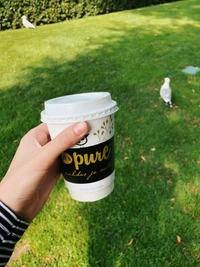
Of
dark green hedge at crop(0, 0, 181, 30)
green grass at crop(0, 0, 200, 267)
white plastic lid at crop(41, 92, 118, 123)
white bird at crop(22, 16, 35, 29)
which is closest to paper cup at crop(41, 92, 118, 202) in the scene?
white plastic lid at crop(41, 92, 118, 123)

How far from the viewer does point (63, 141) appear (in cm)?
118

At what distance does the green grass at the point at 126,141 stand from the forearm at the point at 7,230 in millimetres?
1079

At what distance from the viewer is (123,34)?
314 inches

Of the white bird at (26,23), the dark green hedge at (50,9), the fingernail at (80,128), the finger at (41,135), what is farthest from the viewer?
the dark green hedge at (50,9)

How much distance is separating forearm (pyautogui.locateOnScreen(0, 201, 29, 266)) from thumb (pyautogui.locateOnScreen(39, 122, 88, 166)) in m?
0.26

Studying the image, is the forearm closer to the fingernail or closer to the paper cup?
the paper cup

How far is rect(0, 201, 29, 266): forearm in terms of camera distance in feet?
3.93

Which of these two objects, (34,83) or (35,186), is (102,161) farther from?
(34,83)

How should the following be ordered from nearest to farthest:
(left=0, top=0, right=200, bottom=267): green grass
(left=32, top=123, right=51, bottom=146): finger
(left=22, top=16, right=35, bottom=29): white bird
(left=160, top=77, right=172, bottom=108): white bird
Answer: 1. (left=32, top=123, right=51, bottom=146): finger
2. (left=0, top=0, right=200, bottom=267): green grass
3. (left=160, top=77, right=172, bottom=108): white bird
4. (left=22, top=16, right=35, bottom=29): white bird

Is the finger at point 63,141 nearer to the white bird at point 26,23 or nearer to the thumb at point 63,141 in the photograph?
the thumb at point 63,141

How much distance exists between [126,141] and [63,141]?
7.77 ft

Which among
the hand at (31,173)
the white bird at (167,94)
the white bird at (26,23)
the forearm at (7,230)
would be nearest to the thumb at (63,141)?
the hand at (31,173)

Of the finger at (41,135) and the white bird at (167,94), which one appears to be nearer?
the finger at (41,135)

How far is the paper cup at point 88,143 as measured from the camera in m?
1.18
